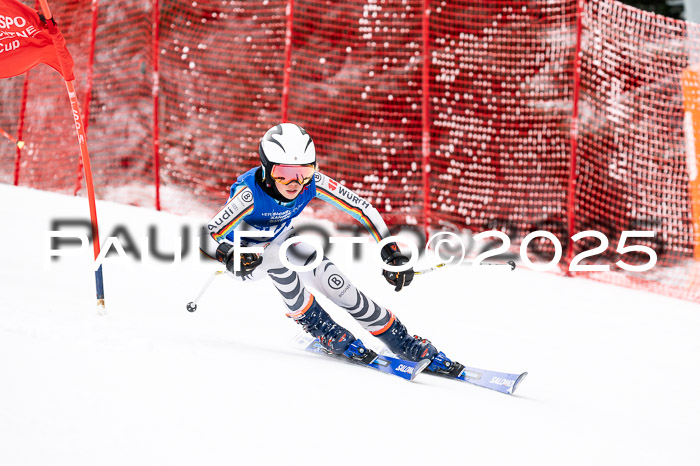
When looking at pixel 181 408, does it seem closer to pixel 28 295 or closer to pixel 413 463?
pixel 413 463

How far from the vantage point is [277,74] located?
1134 cm

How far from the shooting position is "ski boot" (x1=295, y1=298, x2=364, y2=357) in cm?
402

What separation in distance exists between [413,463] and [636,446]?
3.94 feet

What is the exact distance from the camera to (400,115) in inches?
384

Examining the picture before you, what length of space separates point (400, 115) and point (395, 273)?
6.33 meters

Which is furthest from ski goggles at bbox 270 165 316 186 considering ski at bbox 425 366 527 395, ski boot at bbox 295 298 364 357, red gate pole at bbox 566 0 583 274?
red gate pole at bbox 566 0 583 274

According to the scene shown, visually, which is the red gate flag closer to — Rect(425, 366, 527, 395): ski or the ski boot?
the ski boot

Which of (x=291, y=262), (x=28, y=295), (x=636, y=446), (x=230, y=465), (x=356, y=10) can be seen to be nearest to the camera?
(x=230, y=465)

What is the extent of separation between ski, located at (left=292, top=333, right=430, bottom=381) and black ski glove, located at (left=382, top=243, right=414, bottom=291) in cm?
44

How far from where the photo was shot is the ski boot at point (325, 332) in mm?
4023

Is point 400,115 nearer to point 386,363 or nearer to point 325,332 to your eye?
point 325,332

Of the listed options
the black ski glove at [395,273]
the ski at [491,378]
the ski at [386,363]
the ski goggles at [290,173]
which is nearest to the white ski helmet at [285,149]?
the ski goggles at [290,173]

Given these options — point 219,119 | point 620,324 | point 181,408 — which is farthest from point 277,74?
point 181,408

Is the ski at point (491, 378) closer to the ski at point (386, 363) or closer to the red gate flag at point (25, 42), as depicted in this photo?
the ski at point (386, 363)
